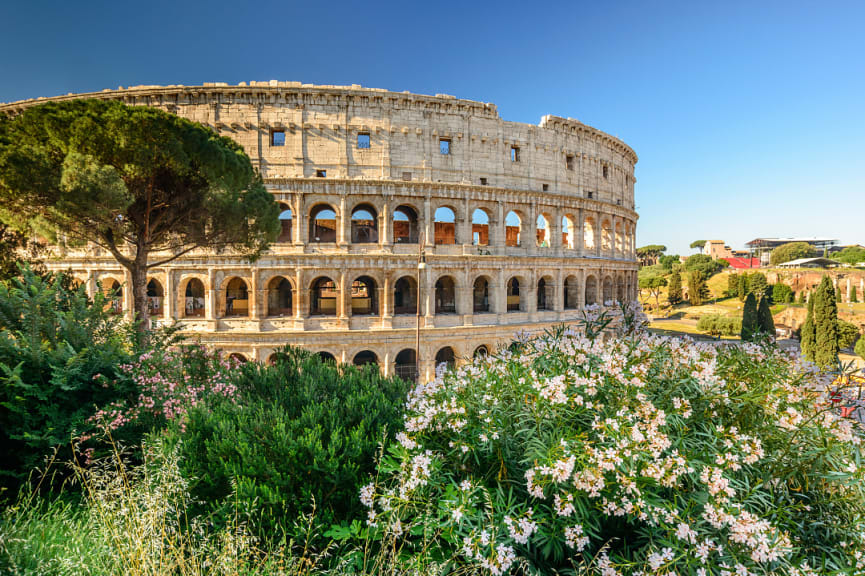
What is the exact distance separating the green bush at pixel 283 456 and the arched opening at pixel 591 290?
22633 millimetres

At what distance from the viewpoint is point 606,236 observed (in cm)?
2645

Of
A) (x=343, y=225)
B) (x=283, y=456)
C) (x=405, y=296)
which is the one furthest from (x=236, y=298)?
(x=283, y=456)

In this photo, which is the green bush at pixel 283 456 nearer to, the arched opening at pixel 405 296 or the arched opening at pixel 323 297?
the arched opening at pixel 323 297

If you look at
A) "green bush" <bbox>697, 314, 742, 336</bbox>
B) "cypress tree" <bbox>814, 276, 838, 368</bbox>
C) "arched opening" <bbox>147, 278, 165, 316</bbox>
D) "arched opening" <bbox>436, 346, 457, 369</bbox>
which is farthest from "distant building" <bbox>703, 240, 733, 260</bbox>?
"arched opening" <bbox>147, 278, 165, 316</bbox>

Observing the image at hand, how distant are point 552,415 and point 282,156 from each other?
19.8 m

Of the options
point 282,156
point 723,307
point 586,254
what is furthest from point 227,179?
point 723,307

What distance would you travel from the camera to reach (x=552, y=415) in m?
3.46

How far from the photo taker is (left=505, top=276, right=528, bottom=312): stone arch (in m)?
22.0

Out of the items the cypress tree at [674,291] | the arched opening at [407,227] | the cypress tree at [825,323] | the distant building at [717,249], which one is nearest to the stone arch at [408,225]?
the arched opening at [407,227]

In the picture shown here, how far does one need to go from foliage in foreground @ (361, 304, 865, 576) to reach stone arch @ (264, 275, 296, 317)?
737 inches

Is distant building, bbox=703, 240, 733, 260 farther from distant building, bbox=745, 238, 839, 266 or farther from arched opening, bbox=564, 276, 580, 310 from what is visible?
arched opening, bbox=564, 276, 580, 310

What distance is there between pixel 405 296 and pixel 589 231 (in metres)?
13.9

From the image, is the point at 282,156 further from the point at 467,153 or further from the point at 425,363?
the point at 425,363

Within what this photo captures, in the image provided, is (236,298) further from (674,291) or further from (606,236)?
(674,291)
